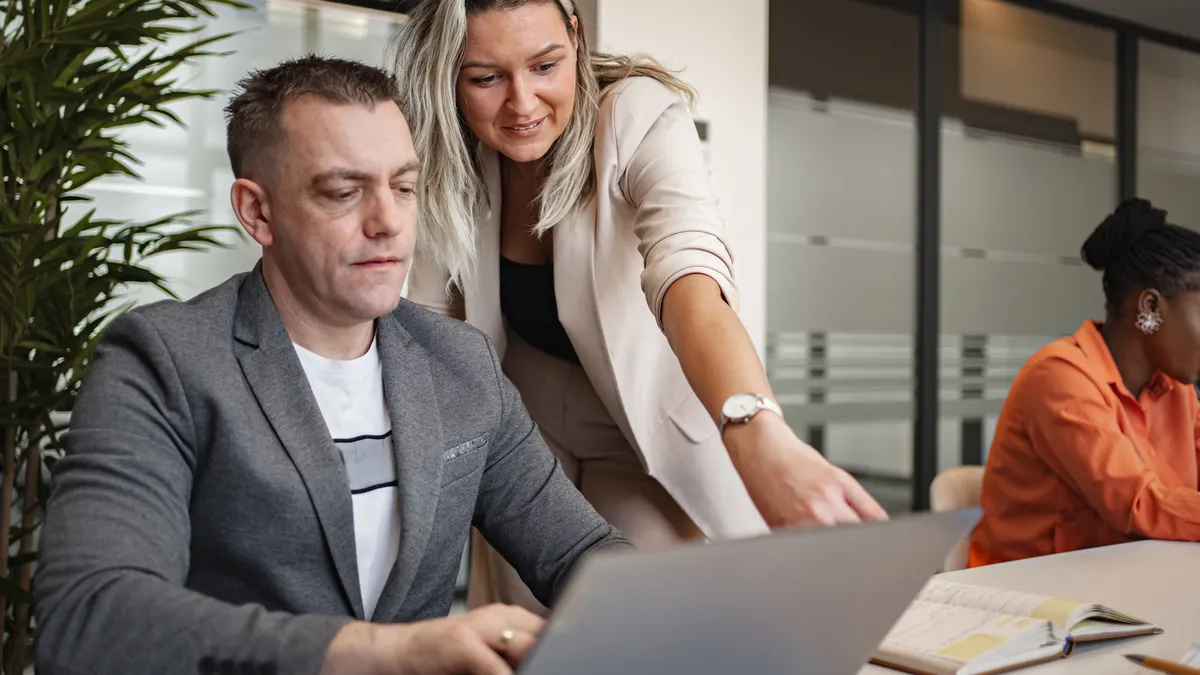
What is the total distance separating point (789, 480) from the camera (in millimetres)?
1129

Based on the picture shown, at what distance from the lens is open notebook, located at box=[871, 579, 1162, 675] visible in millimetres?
1193

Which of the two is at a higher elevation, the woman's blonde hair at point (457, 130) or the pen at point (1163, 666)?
the woman's blonde hair at point (457, 130)

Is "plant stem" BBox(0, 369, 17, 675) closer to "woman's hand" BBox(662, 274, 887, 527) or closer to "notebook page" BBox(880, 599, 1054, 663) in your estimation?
"woman's hand" BBox(662, 274, 887, 527)

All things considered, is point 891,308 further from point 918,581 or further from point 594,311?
point 918,581

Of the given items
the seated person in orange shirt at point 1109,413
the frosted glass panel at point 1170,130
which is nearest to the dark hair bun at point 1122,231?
the seated person in orange shirt at point 1109,413

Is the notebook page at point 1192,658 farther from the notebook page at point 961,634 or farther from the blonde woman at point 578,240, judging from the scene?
the blonde woman at point 578,240

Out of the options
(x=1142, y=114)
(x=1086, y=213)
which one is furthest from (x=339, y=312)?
(x=1142, y=114)

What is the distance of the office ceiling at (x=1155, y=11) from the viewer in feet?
18.9

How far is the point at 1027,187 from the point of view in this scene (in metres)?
5.74

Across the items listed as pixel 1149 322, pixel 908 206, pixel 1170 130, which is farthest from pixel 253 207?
pixel 1170 130

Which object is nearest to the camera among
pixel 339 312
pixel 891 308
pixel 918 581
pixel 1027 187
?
pixel 918 581

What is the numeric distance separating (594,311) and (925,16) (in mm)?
4197

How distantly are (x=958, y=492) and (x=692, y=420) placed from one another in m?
0.96

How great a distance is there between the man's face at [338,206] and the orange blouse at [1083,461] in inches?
65.5
